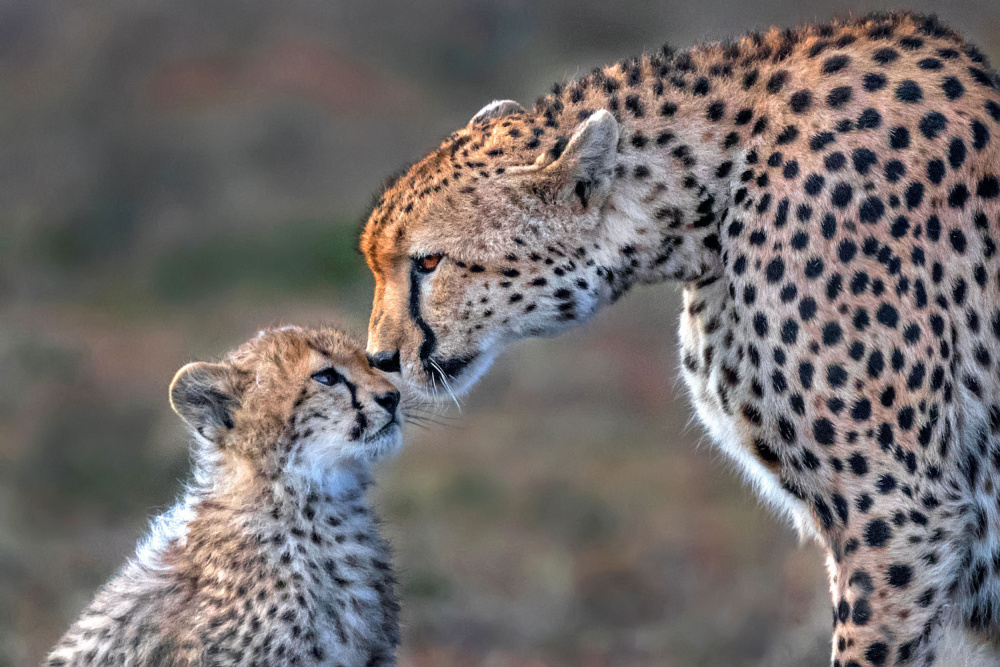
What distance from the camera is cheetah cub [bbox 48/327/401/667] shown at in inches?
91.6

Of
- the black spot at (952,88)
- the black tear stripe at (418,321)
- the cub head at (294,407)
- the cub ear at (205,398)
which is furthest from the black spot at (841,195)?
the cub ear at (205,398)

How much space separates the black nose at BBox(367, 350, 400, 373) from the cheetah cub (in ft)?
0.19

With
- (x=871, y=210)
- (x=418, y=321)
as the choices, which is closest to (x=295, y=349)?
(x=418, y=321)

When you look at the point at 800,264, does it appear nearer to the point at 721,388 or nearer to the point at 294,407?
the point at 721,388

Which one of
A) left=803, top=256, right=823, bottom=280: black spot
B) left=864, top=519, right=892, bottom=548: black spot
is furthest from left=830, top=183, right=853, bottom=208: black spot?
left=864, top=519, right=892, bottom=548: black spot

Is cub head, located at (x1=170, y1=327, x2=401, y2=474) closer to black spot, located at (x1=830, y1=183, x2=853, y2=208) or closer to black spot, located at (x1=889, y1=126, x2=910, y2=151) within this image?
black spot, located at (x1=830, y1=183, x2=853, y2=208)

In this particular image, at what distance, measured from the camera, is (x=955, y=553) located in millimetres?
2041

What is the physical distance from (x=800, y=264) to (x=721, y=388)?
318 millimetres

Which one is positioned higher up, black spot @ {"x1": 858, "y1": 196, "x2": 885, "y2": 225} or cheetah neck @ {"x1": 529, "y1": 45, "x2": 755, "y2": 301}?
cheetah neck @ {"x1": 529, "y1": 45, "x2": 755, "y2": 301}

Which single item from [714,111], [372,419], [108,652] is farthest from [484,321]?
Result: [108,652]

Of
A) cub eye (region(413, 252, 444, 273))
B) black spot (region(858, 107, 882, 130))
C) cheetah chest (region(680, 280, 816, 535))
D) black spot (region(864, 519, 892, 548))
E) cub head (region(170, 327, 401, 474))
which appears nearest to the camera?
black spot (region(864, 519, 892, 548))

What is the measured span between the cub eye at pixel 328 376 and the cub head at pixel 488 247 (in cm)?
11

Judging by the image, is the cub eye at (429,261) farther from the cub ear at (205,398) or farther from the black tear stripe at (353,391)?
the cub ear at (205,398)

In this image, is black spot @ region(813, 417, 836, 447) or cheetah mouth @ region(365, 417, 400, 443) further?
cheetah mouth @ region(365, 417, 400, 443)
